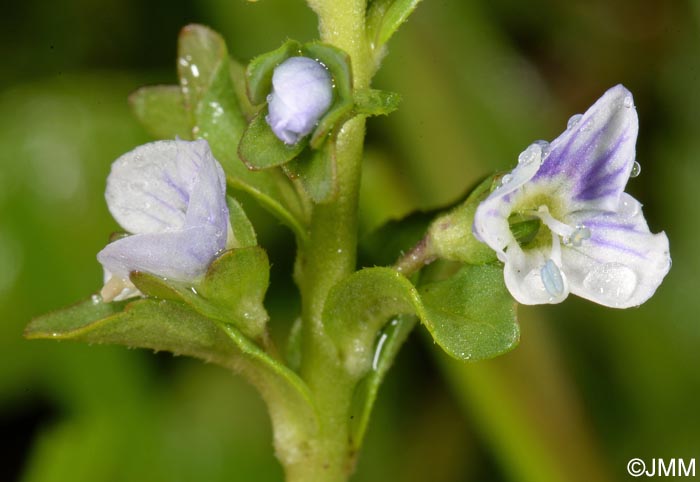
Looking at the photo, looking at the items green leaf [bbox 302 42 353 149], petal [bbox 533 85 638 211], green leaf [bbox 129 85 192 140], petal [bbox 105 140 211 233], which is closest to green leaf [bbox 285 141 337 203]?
green leaf [bbox 302 42 353 149]

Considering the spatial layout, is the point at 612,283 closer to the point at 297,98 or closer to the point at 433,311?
the point at 433,311

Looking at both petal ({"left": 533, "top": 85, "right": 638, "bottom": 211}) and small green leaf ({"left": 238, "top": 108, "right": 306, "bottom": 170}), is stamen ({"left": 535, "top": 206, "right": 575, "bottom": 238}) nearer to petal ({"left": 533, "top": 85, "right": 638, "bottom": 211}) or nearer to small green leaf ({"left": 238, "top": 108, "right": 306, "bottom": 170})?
petal ({"left": 533, "top": 85, "right": 638, "bottom": 211})

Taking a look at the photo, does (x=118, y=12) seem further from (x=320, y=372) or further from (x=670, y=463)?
(x=670, y=463)

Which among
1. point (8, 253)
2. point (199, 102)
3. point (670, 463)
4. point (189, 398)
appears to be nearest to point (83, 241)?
point (8, 253)

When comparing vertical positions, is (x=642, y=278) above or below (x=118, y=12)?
above

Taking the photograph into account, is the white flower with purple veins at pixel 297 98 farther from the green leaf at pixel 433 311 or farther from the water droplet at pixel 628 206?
the water droplet at pixel 628 206

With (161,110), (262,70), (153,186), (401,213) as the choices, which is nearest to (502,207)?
(262,70)

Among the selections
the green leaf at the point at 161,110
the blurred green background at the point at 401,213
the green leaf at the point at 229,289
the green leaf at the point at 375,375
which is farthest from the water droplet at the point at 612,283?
the blurred green background at the point at 401,213
